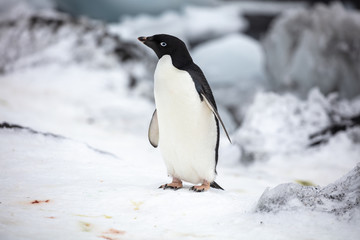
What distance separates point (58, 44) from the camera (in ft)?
17.5

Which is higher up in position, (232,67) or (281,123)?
(232,67)

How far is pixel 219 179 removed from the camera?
2.45 m

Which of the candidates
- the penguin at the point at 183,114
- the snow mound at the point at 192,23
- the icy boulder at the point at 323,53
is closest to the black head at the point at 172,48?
the penguin at the point at 183,114

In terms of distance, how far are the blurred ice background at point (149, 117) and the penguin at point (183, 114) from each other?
0.47ft

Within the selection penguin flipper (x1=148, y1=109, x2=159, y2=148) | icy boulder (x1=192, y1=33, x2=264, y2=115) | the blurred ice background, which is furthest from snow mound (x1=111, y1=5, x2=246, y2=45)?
penguin flipper (x1=148, y1=109, x2=159, y2=148)

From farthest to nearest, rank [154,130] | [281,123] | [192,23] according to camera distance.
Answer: [192,23] < [281,123] < [154,130]

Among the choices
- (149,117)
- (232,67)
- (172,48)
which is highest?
(232,67)

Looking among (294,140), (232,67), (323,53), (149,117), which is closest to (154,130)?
(294,140)

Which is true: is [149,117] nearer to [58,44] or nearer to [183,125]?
[58,44]

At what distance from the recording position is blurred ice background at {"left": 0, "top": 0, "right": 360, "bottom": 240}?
1234mm

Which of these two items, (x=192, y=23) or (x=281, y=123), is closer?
(x=281, y=123)

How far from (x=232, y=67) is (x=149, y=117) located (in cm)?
372

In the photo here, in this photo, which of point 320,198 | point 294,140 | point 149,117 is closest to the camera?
point 320,198

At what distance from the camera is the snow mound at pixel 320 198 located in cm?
120
